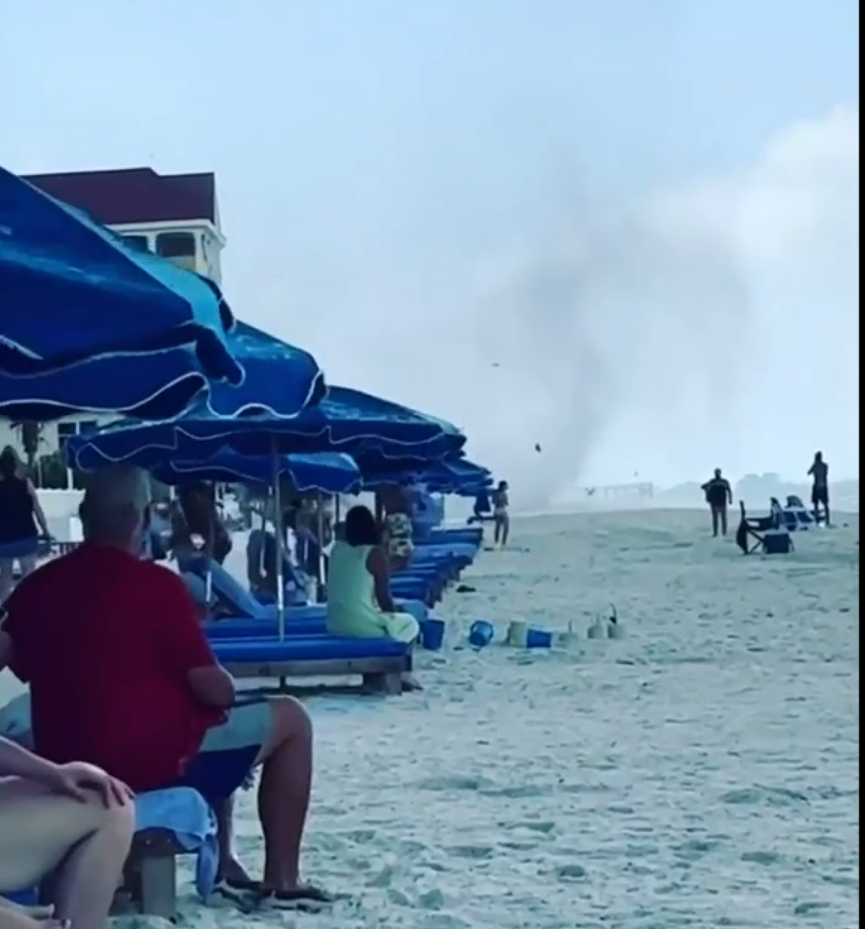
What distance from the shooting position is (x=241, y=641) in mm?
11672

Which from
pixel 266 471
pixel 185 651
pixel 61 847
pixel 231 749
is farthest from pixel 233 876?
pixel 266 471

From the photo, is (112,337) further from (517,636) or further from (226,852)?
(517,636)

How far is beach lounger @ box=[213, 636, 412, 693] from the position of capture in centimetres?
1065

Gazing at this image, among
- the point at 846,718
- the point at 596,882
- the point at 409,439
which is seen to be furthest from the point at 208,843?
the point at 409,439

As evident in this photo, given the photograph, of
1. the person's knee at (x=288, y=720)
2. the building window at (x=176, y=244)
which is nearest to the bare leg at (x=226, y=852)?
the person's knee at (x=288, y=720)

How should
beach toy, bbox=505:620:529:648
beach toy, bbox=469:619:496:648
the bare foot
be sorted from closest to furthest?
the bare foot < beach toy, bbox=505:620:529:648 < beach toy, bbox=469:619:496:648

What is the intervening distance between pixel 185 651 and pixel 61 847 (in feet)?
2.61

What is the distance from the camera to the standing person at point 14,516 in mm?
16625

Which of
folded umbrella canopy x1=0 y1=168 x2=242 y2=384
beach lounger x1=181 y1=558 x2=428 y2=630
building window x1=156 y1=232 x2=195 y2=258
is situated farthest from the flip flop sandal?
building window x1=156 y1=232 x2=195 y2=258

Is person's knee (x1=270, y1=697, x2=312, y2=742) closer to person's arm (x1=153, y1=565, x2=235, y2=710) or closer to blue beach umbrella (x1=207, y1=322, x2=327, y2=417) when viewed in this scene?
person's arm (x1=153, y1=565, x2=235, y2=710)

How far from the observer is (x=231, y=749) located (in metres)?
5.44

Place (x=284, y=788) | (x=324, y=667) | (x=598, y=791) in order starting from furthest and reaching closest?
(x=324, y=667), (x=598, y=791), (x=284, y=788)

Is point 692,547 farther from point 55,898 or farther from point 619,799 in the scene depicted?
point 55,898

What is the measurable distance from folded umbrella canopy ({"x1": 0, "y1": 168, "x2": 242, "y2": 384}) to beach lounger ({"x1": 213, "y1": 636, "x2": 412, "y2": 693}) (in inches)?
252
